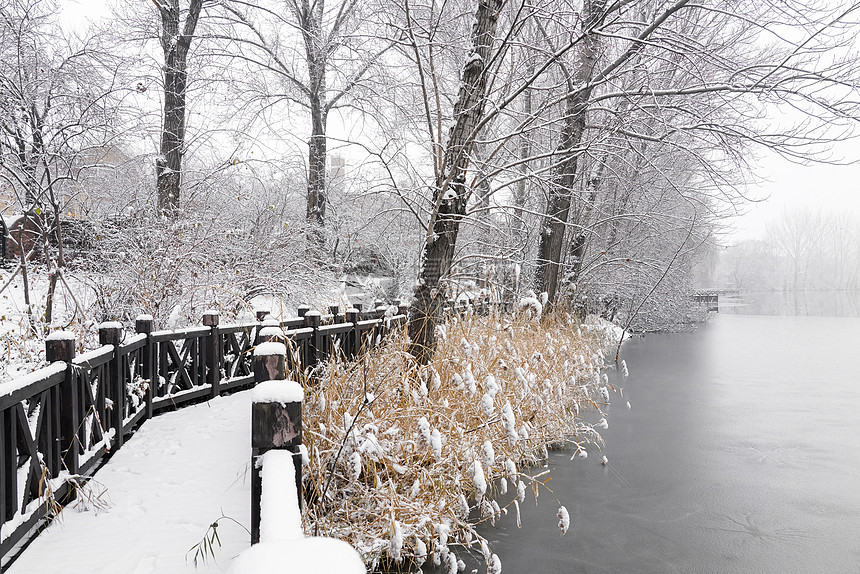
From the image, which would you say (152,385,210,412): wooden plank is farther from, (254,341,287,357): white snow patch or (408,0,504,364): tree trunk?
(254,341,287,357): white snow patch

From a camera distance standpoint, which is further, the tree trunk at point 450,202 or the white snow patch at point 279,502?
the tree trunk at point 450,202

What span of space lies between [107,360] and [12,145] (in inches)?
218

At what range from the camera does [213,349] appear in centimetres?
770

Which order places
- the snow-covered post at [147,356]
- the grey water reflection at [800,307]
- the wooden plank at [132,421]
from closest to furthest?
1. the wooden plank at [132,421]
2. the snow-covered post at [147,356]
3. the grey water reflection at [800,307]

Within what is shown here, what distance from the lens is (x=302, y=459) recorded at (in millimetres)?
2568

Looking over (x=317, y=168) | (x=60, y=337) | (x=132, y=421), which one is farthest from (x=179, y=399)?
(x=317, y=168)

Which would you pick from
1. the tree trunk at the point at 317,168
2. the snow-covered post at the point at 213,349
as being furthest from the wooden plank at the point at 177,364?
the tree trunk at the point at 317,168

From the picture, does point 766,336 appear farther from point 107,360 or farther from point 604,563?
point 107,360

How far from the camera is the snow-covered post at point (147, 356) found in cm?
644

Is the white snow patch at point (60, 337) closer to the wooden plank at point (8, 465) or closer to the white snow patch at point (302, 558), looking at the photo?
the wooden plank at point (8, 465)

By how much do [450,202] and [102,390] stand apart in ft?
12.1

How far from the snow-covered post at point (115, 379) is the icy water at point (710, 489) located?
346 cm

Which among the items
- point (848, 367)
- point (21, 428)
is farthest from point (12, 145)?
point (848, 367)

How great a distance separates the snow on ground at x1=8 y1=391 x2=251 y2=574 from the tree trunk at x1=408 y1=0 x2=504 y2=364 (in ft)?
6.87
